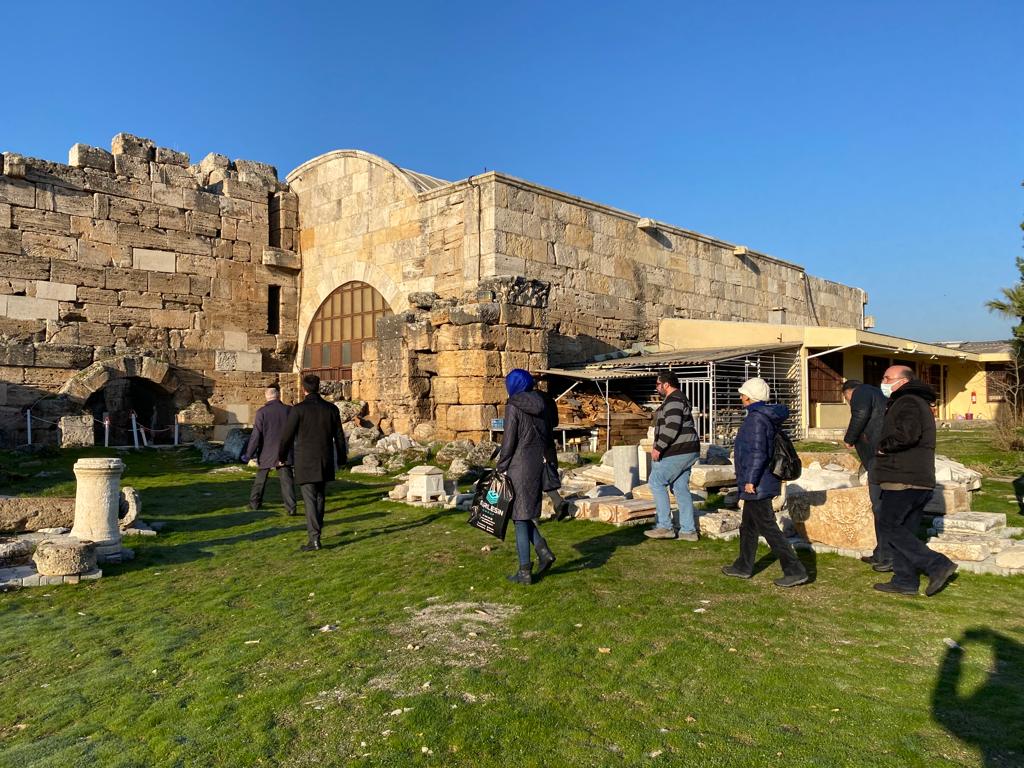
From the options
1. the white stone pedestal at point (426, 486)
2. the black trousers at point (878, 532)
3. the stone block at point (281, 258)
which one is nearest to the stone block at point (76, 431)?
the stone block at point (281, 258)

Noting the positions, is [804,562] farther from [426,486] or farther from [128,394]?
[128,394]

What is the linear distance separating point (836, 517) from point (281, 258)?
16.7 meters

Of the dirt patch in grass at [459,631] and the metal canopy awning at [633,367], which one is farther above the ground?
the metal canopy awning at [633,367]

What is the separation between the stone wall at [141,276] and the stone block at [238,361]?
1.2 inches

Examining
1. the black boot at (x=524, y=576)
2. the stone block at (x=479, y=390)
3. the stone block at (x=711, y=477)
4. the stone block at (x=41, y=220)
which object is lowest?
the black boot at (x=524, y=576)

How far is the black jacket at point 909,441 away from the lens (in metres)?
5.10

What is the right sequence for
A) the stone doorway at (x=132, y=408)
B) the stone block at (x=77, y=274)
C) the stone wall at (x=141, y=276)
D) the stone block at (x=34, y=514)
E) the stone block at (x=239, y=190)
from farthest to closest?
the stone block at (x=239, y=190) → the stone doorway at (x=132, y=408) → the stone block at (x=77, y=274) → the stone wall at (x=141, y=276) → the stone block at (x=34, y=514)

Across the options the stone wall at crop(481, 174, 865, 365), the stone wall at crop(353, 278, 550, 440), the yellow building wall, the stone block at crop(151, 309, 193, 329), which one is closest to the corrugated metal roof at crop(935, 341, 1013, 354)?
the yellow building wall

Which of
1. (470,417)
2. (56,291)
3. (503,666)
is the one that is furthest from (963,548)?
(56,291)

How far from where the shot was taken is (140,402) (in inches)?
701

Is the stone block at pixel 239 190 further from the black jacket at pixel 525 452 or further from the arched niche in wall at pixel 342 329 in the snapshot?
the black jacket at pixel 525 452

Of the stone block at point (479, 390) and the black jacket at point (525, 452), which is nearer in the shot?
the black jacket at point (525, 452)

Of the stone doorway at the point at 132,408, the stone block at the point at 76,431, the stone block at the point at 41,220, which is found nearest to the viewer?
the stone block at the point at 76,431

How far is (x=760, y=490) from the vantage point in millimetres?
5512
